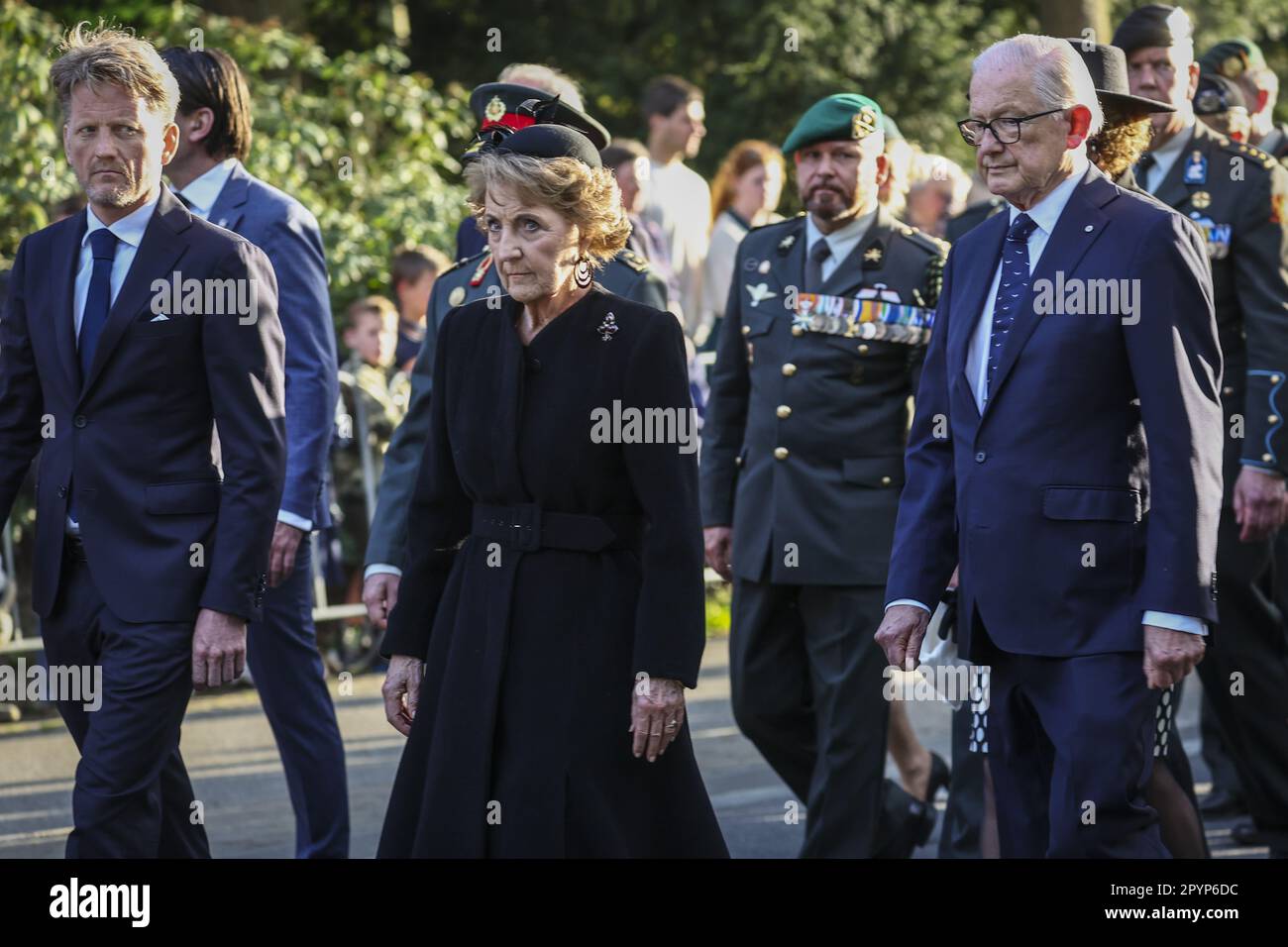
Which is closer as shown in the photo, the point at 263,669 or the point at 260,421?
the point at 260,421

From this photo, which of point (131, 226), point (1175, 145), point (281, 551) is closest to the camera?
point (131, 226)

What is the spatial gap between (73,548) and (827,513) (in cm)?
233

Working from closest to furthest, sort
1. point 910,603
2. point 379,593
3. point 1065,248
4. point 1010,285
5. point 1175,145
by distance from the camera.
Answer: point 1065,248
point 1010,285
point 910,603
point 379,593
point 1175,145

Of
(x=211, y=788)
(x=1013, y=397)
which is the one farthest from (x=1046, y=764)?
(x=211, y=788)

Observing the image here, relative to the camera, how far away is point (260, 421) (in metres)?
5.21

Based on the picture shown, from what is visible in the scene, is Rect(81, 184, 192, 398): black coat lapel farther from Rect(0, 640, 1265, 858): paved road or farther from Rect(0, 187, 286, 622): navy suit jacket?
Rect(0, 640, 1265, 858): paved road

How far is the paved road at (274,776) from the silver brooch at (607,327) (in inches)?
111

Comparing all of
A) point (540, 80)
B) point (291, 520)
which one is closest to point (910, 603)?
point (291, 520)

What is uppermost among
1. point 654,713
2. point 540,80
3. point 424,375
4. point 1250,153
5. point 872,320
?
point 540,80

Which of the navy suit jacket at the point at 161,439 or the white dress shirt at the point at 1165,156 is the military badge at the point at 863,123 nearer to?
the white dress shirt at the point at 1165,156

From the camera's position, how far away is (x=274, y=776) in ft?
27.2

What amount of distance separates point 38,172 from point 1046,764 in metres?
7.34

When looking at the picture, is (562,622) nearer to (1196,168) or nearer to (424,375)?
(424,375)

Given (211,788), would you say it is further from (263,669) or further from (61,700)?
(61,700)
